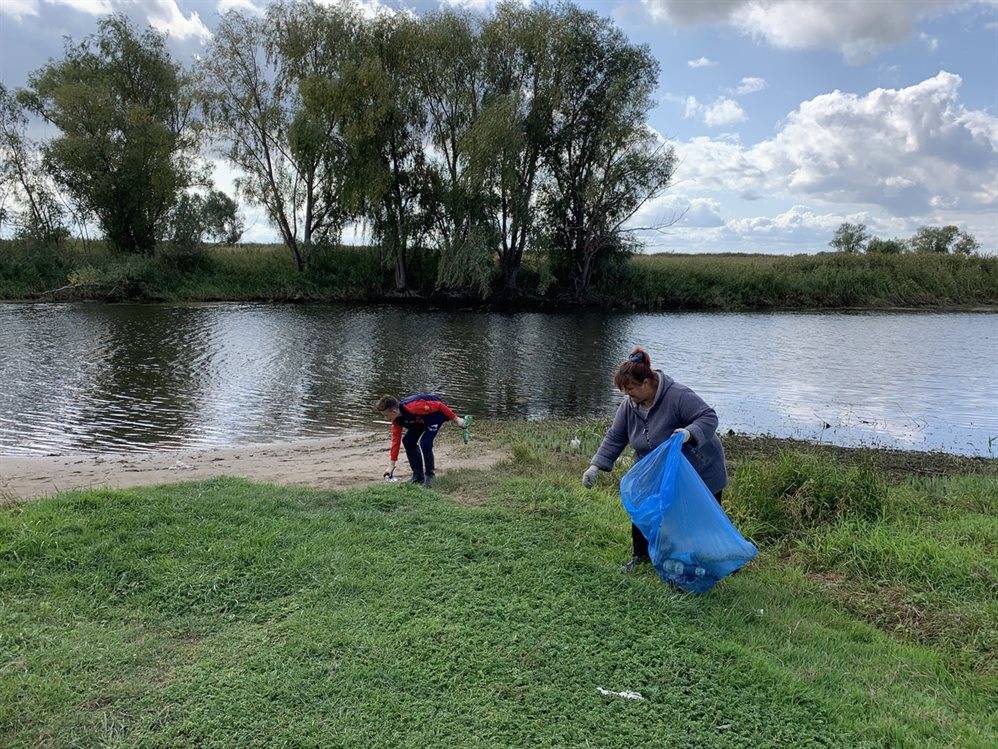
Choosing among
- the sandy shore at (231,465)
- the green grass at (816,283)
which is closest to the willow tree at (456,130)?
the green grass at (816,283)

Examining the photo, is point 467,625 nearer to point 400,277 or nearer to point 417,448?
point 417,448

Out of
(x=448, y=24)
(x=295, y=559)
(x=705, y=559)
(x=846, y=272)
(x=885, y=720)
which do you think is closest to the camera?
(x=885, y=720)

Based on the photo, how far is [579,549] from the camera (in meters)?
6.07

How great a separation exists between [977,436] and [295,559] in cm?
1376

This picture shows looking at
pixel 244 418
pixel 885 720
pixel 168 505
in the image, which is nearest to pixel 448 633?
pixel 885 720

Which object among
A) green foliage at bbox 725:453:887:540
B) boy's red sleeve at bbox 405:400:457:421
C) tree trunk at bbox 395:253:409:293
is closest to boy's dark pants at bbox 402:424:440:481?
boy's red sleeve at bbox 405:400:457:421

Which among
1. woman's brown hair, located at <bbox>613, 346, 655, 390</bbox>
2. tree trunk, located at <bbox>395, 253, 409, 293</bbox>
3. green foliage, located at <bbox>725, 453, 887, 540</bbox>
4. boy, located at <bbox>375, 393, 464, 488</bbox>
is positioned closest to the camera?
woman's brown hair, located at <bbox>613, 346, 655, 390</bbox>

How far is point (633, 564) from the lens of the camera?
18.5ft

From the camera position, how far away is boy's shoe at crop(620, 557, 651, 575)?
18.2 ft

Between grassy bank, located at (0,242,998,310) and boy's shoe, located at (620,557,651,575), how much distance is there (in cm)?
3372

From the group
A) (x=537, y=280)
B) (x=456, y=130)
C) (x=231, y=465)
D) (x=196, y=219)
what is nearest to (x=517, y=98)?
(x=456, y=130)

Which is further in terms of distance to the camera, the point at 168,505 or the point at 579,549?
the point at 168,505

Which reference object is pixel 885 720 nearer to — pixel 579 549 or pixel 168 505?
pixel 579 549

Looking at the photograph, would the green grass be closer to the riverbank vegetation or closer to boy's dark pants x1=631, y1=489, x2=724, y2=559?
the riverbank vegetation
